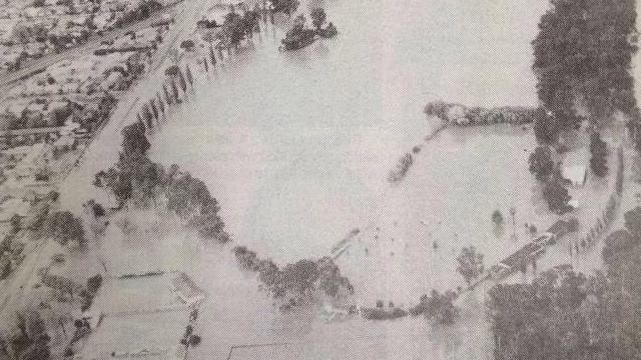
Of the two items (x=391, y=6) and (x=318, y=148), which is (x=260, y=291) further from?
(x=391, y=6)

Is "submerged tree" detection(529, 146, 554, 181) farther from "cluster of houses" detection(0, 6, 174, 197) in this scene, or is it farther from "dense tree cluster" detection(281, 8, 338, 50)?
"cluster of houses" detection(0, 6, 174, 197)

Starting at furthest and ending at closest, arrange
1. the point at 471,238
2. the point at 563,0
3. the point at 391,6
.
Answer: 1. the point at 391,6
2. the point at 563,0
3. the point at 471,238

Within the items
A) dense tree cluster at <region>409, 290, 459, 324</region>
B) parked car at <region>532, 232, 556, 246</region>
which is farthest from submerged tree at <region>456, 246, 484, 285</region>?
parked car at <region>532, 232, 556, 246</region>

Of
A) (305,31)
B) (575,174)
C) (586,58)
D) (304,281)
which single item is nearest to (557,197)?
(575,174)

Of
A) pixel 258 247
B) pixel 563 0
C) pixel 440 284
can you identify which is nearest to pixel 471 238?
pixel 440 284

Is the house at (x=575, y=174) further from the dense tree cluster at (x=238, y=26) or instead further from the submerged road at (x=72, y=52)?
the submerged road at (x=72, y=52)

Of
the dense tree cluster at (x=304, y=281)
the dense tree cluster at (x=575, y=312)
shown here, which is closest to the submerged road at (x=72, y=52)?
the dense tree cluster at (x=304, y=281)
